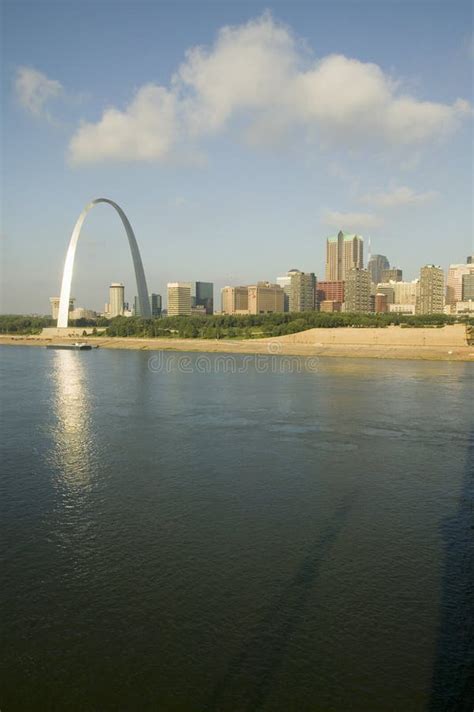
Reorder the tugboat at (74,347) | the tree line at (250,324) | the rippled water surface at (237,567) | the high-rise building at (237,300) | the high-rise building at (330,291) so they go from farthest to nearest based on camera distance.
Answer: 1. the high-rise building at (237,300)
2. the high-rise building at (330,291)
3. the tree line at (250,324)
4. the tugboat at (74,347)
5. the rippled water surface at (237,567)

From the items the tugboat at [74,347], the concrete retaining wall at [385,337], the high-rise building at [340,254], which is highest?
the high-rise building at [340,254]

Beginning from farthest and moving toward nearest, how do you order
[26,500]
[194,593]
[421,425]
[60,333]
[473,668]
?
1. [60,333]
2. [421,425]
3. [26,500]
4. [194,593]
5. [473,668]

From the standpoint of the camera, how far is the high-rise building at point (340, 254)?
15238 cm

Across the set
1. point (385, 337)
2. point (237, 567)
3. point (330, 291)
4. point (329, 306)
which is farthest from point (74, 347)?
point (330, 291)

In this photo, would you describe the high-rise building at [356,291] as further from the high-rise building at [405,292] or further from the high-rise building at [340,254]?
the high-rise building at [340,254]

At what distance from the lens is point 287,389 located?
81.1ft

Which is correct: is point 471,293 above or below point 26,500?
above

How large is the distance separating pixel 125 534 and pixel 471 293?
136 metres

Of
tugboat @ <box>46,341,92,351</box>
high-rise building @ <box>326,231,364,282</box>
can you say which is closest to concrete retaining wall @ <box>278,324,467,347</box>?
tugboat @ <box>46,341,92,351</box>

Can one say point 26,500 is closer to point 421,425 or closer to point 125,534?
point 125,534

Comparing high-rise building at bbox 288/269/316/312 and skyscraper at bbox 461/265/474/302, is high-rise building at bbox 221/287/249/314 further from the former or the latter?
skyscraper at bbox 461/265/474/302

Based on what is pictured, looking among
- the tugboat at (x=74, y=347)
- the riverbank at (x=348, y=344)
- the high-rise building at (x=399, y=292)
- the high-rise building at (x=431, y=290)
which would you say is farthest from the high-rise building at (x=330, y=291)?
the tugboat at (x=74, y=347)

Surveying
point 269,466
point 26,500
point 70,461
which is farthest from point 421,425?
point 26,500

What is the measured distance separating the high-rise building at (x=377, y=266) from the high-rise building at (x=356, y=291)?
2818 inches
